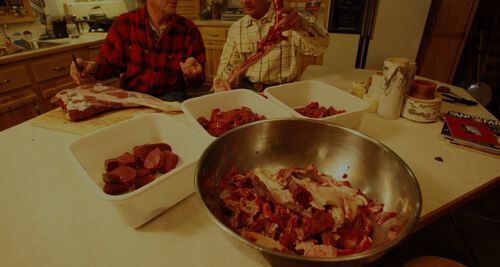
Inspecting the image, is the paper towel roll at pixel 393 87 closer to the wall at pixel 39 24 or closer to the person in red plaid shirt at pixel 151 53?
the person in red plaid shirt at pixel 151 53

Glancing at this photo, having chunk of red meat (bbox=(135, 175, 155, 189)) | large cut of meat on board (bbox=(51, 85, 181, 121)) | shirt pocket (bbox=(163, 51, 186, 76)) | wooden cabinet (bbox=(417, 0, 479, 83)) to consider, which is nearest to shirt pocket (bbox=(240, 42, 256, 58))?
shirt pocket (bbox=(163, 51, 186, 76))

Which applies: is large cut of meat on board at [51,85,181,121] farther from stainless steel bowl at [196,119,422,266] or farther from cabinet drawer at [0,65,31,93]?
cabinet drawer at [0,65,31,93]

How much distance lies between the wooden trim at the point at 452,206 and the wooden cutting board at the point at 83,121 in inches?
41.6

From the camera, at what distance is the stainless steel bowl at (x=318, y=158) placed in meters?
0.58

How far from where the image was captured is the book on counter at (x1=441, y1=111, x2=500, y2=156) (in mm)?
876

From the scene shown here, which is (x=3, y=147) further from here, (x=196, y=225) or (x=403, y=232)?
(x=403, y=232)

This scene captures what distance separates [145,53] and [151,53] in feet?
0.12

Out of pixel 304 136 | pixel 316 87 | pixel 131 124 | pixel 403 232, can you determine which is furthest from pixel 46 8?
pixel 403 232

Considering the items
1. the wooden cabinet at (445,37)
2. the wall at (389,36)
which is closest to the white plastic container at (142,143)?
the wall at (389,36)

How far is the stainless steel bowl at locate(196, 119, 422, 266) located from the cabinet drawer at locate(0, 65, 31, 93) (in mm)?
2388

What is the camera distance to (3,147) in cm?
94

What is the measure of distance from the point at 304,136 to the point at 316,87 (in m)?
0.45

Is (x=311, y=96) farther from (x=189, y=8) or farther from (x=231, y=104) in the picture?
(x=189, y=8)

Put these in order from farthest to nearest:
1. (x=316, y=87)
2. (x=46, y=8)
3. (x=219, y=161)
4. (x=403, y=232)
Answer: (x=46, y=8), (x=316, y=87), (x=219, y=161), (x=403, y=232)
